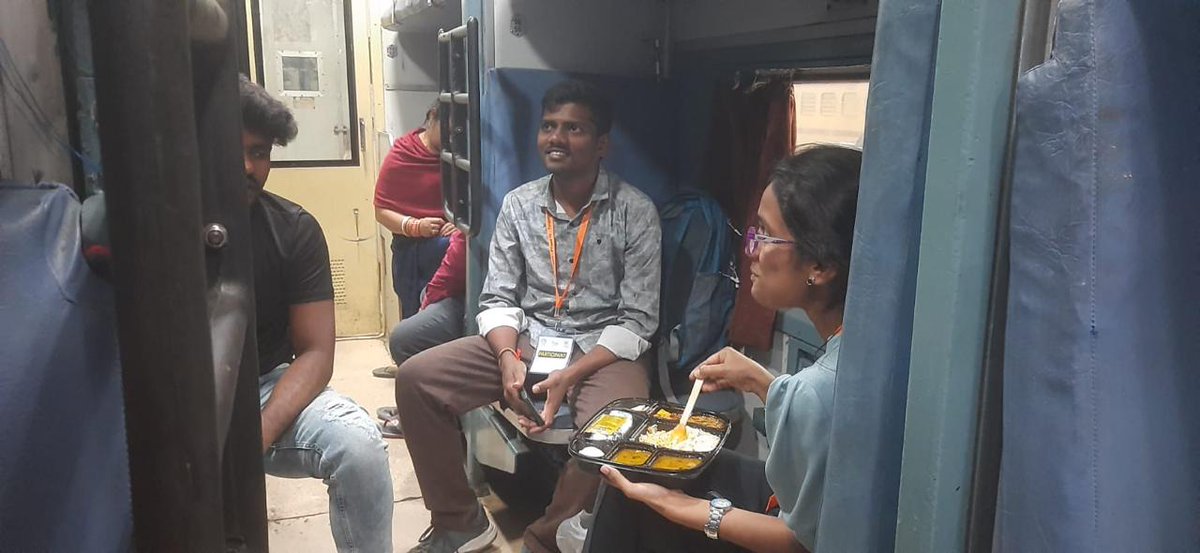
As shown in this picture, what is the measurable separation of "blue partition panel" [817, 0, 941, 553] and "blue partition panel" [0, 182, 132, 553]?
81 cm

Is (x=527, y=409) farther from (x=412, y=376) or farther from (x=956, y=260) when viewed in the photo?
(x=956, y=260)

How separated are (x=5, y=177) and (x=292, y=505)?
258 cm

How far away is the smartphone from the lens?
2553 millimetres

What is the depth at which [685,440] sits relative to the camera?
6.75 ft

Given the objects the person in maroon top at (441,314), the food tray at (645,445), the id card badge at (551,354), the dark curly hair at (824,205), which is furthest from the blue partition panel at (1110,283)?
the person in maroon top at (441,314)

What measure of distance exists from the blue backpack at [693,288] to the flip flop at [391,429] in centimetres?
152

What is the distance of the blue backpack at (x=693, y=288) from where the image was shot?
284 cm

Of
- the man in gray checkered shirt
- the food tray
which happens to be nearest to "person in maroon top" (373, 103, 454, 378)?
the man in gray checkered shirt

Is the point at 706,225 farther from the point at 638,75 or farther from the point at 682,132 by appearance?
the point at 638,75

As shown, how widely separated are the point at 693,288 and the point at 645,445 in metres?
0.92

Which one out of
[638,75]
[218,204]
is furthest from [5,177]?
[638,75]

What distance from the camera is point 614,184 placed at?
2914 mm

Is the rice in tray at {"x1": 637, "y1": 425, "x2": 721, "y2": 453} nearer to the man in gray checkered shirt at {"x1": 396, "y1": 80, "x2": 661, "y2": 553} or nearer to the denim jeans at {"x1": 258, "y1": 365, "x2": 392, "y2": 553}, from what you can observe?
the man in gray checkered shirt at {"x1": 396, "y1": 80, "x2": 661, "y2": 553}

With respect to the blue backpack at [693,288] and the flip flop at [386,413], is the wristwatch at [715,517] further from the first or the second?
the flip flop at [386,413]
